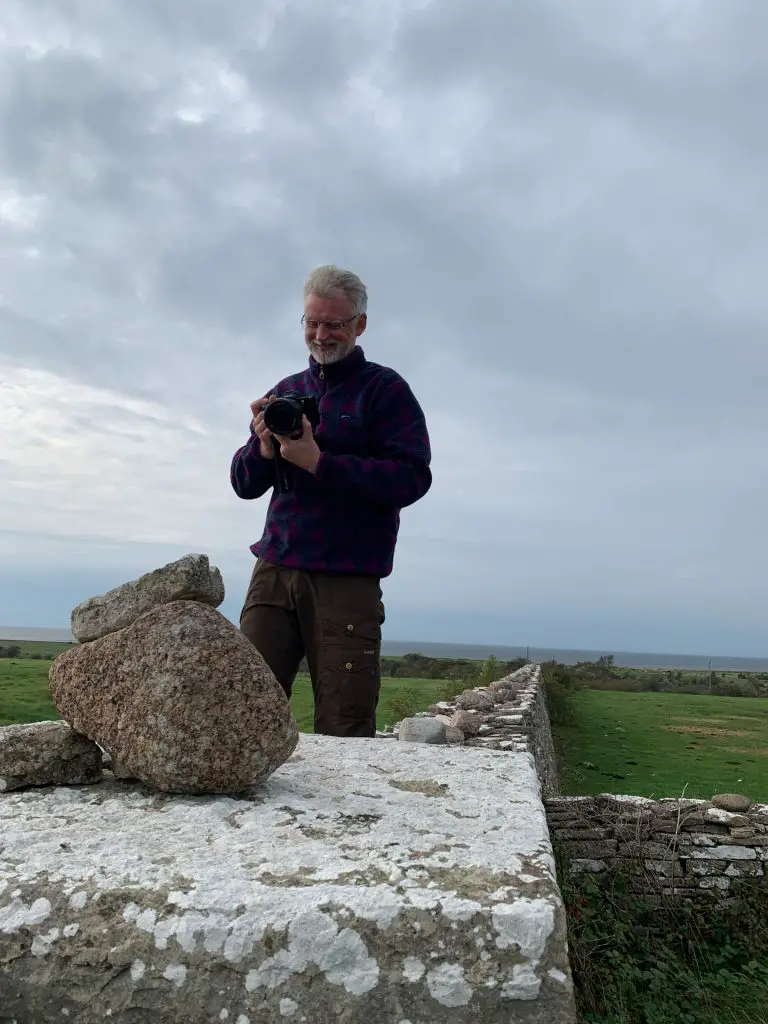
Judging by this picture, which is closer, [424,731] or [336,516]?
[336,516]

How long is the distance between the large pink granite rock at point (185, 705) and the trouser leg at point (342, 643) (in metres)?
0.82

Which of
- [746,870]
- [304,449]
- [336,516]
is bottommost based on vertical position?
[746,870]

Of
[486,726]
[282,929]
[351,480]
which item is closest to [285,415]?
[351,480]

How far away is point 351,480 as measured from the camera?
3.19m

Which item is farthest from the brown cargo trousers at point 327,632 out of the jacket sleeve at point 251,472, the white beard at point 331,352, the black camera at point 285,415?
the white beard at point 331,352

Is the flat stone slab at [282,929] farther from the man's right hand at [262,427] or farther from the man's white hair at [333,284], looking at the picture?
the man's white hair at [333,284]

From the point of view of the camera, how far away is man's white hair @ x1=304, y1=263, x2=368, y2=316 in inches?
134

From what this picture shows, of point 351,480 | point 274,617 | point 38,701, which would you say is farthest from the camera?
point 38,701

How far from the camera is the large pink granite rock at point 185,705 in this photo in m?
2.31

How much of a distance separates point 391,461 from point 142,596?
119cm

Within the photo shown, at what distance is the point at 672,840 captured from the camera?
517 centimetres

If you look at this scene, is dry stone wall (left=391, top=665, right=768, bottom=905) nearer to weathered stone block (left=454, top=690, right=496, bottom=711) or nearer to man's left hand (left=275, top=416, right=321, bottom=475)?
weathered stone block (left=454, top=690, right=496, bottom=711)

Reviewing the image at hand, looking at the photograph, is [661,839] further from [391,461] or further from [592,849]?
[391,461]

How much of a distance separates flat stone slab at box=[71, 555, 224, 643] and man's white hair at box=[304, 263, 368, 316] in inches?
55.4
